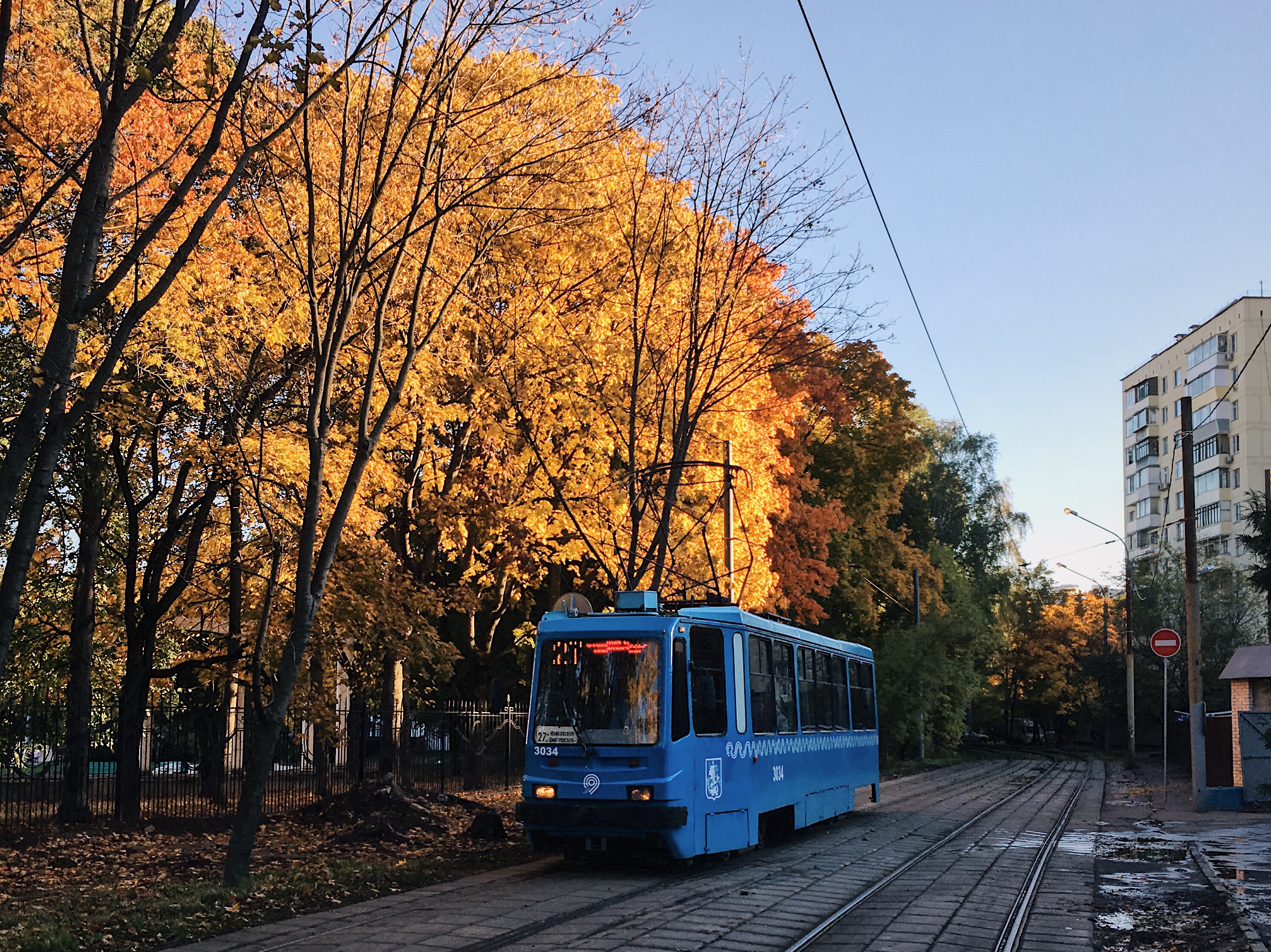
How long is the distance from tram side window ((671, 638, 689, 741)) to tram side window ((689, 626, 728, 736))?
108 mm

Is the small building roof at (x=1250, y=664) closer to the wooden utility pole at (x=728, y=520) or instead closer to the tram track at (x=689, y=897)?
the tram track at (x=689, y=897)

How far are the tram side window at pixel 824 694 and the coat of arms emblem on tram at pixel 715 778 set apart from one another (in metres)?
4.69

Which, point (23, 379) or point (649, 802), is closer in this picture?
point (649, 802)

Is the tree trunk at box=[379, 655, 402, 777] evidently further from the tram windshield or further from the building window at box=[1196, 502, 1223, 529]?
the building window at box=[1196, 502, 1223, 529]

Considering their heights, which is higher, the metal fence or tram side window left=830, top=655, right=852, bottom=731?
tram side window left=830, top=655, right=852, bottom=731

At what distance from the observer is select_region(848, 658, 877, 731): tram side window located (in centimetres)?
2166

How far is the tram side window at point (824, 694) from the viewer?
752 inches

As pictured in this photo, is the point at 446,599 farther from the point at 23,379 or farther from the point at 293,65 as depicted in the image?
the point at 293,65

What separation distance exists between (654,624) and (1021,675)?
66.3m

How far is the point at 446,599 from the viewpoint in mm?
21609

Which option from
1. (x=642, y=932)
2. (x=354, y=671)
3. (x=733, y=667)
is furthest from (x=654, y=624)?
(x=354, y=671)

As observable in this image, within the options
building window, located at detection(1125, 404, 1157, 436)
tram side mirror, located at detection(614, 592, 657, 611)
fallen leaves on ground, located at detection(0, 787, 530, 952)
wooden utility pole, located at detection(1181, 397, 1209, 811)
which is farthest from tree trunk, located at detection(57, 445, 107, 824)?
building window, located at detection(1125, 404, 1157, 436)

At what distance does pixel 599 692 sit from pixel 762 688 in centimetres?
274

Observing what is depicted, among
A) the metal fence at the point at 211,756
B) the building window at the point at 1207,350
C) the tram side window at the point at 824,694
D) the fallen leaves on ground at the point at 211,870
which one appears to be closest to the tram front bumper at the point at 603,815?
the fallen leaves on ground at the point at 211,870
